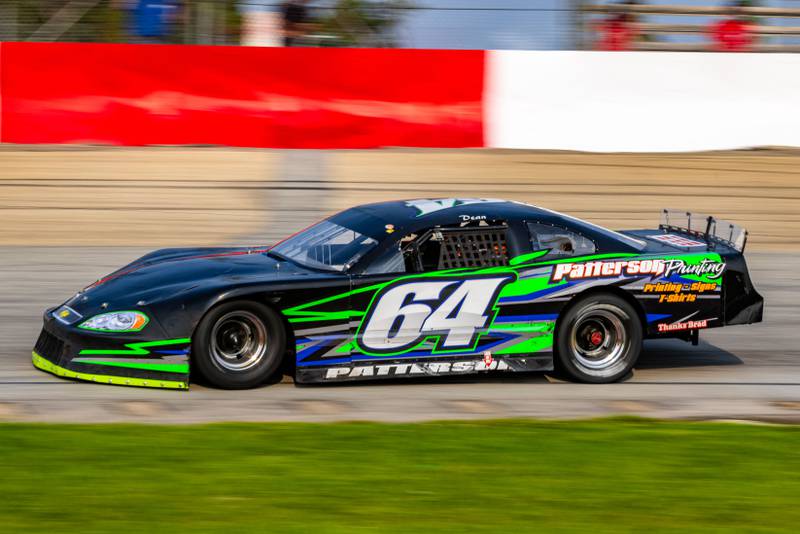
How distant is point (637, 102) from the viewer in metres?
16.8

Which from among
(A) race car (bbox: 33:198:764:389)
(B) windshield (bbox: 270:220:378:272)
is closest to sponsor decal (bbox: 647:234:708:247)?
(A) race car (bbox: 33:198:764:389)

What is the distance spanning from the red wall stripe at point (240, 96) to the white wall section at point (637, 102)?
1.61ft

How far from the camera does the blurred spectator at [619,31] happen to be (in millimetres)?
17391

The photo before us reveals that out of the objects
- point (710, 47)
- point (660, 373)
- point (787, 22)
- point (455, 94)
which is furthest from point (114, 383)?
point (787, 22)

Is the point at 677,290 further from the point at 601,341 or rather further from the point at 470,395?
the point at 470,395

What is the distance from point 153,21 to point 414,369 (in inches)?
408

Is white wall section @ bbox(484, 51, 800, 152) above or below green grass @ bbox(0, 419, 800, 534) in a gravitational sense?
above

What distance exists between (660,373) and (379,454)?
10.5 ft

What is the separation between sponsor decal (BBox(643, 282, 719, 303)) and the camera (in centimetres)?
802

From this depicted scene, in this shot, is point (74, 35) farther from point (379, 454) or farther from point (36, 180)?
point (379, 454)

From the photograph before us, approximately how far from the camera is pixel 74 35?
1622 cm

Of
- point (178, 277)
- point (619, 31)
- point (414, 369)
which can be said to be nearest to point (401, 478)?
point (414, 369)

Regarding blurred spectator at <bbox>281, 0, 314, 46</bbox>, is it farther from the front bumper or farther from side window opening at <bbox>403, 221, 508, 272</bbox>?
the front bumper

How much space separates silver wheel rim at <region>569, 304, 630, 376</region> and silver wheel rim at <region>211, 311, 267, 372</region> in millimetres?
2155
